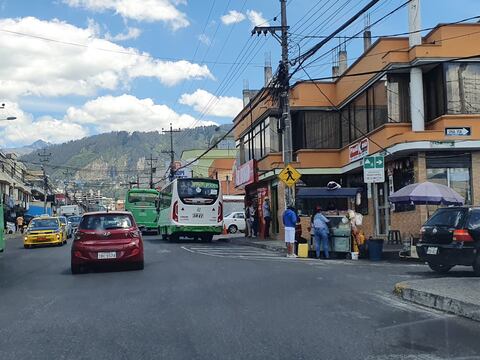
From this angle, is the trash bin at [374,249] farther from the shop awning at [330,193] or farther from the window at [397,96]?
the window at [397,96]

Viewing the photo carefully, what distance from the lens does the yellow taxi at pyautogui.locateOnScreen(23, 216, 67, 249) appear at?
100ft

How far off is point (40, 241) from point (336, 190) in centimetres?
1673

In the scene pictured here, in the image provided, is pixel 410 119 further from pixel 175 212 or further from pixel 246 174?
pixel 246 174

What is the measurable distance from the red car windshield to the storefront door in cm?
1370

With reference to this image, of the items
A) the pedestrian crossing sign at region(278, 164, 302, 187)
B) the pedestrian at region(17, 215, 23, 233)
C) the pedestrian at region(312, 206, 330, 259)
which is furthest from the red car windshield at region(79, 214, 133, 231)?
the pedestrian at region(17, 215, 23, 233)

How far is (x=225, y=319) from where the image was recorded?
27.8 feet

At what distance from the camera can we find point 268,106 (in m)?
32.5

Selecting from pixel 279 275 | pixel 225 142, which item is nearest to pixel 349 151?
pixel 279 275

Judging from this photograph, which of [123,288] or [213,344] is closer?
[213,344]

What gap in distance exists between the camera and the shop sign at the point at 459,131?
2194 cm

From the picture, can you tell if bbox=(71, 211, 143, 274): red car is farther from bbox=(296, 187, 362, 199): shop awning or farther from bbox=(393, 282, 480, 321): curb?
bbox=(296, 187, 362, 199): shop awning

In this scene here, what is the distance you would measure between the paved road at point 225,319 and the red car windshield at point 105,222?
151 centimetres

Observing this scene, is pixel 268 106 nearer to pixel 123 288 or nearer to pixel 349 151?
pixel 349 151

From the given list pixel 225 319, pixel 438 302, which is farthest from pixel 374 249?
pixel 225 319
